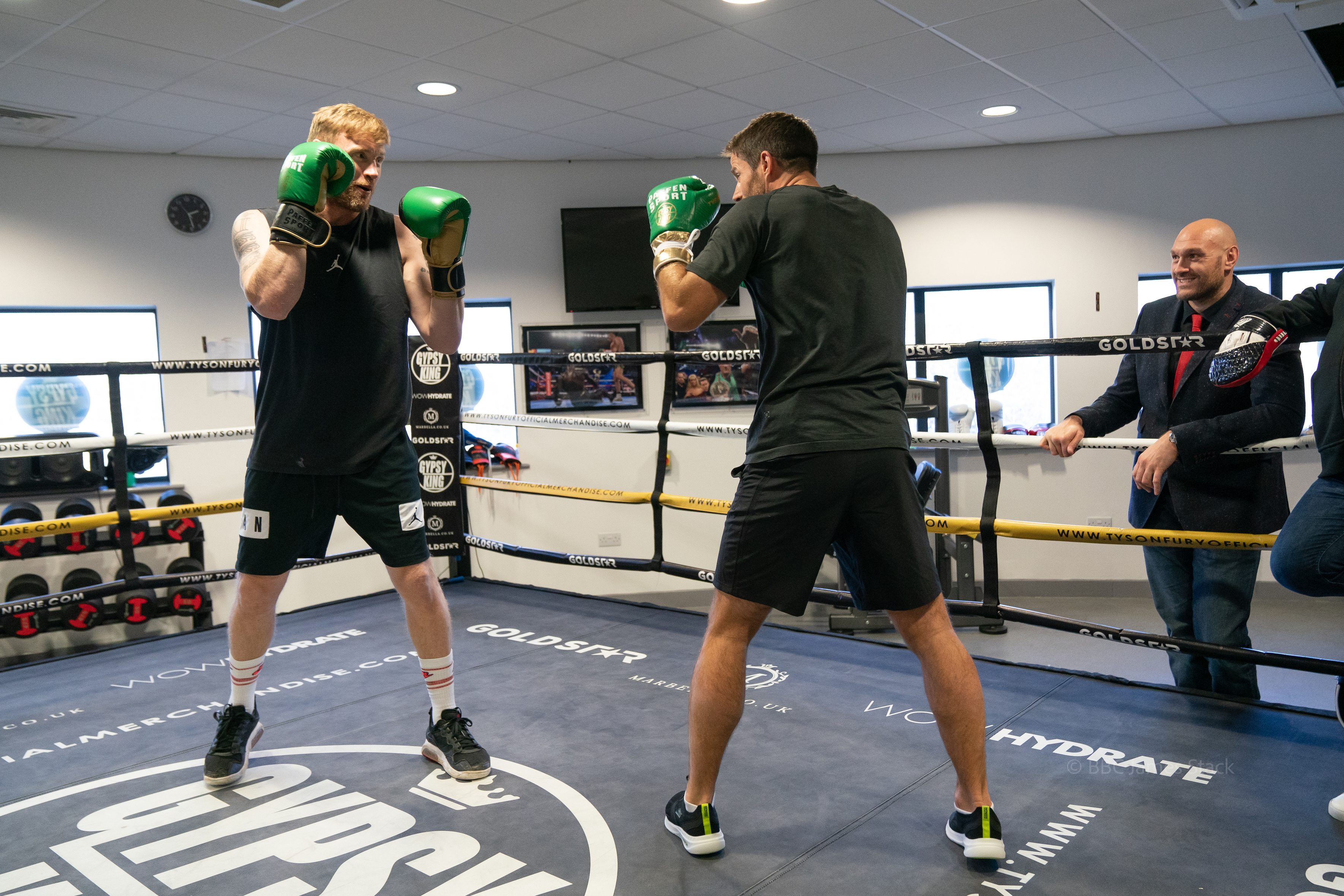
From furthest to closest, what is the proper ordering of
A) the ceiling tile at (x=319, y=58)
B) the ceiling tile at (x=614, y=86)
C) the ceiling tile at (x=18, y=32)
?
the ceiling tile at (x=614, y=86), the ceiling tile at (x=319, y=58), the ceiling tile at (x=18, y=32)

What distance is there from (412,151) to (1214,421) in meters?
4.83

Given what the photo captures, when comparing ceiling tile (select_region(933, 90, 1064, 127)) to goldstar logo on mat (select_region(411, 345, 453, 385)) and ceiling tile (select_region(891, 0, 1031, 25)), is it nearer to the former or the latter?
ceiling tile (select_region(891, 0, 1031, 25))

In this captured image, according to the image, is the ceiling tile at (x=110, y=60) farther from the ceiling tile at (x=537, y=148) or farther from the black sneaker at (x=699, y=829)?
the black sneaker at (x=699, y=829)

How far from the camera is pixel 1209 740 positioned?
6.32ft

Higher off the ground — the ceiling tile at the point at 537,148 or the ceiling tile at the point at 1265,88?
the ceiling tile at the point at 537,148

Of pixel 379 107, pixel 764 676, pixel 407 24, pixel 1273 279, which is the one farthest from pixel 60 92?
pixel 1273 279

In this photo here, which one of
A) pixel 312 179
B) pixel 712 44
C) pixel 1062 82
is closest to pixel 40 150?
pixel 712 44

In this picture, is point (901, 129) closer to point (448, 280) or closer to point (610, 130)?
point (610, 130)

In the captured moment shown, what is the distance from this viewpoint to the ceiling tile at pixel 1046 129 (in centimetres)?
539

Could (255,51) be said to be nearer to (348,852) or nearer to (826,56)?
(826,56)

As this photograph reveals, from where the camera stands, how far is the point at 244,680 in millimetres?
1955

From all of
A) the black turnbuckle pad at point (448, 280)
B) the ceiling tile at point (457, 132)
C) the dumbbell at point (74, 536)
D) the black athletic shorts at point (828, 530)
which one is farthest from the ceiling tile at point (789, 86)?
the dumbbell at point (74, 536)

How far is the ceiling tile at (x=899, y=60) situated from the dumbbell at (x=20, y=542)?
4373 mm

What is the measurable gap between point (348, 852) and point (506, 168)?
5.11 m
